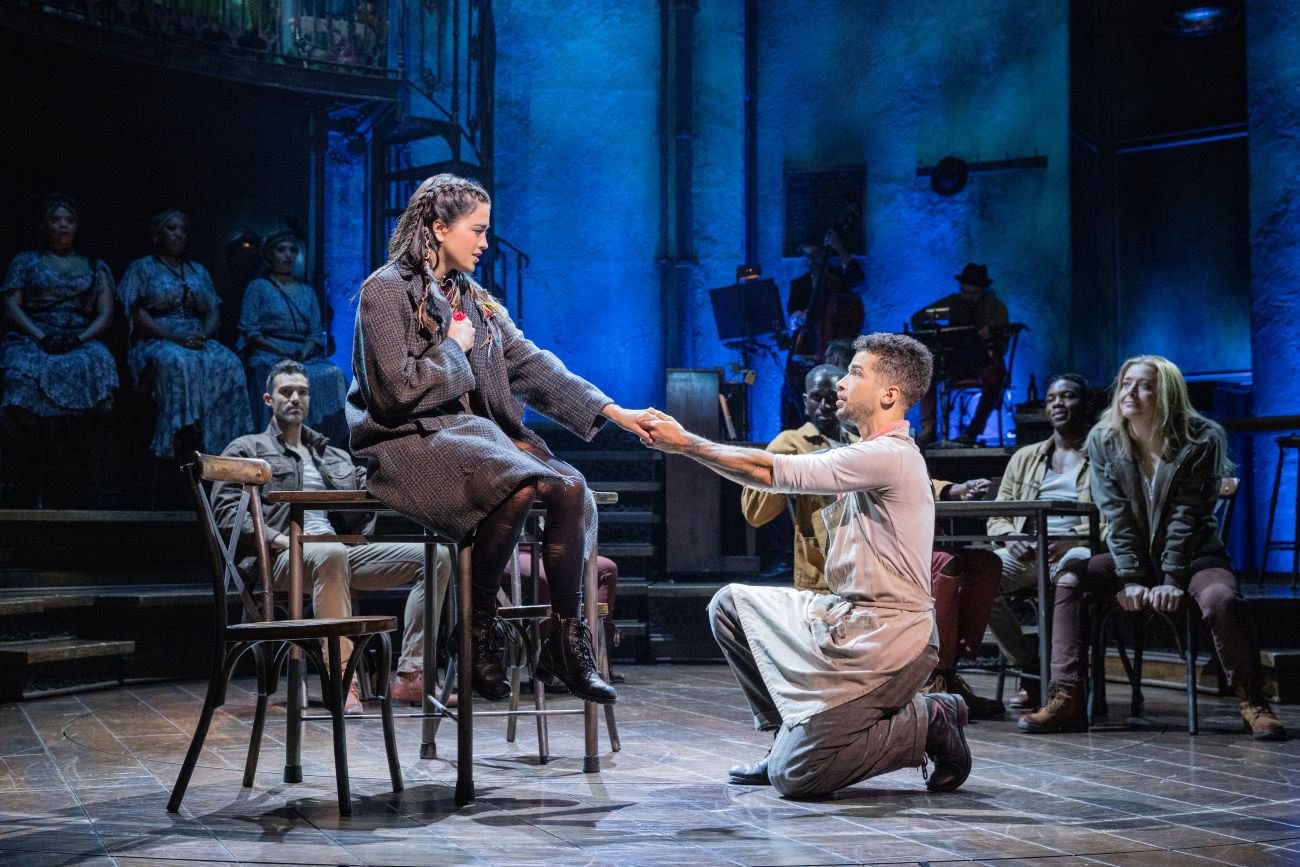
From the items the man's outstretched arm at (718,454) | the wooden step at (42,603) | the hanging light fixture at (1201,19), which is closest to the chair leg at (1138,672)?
the man's outstretched arm at (718,454)

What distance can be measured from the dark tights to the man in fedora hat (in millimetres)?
6147

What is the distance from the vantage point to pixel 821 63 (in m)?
12.0

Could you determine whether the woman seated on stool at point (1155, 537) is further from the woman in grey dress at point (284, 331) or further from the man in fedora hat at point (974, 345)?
the woman in grey dress at point (284, 331)

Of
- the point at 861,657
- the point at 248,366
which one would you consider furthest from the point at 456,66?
the point at 861,657

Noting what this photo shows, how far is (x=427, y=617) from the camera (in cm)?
391

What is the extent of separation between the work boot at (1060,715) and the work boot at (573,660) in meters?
2.14

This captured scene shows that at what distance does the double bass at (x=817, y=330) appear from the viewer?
10.3 meters

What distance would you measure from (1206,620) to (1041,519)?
67cm

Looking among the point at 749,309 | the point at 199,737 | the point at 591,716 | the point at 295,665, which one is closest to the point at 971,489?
the point at 591,716

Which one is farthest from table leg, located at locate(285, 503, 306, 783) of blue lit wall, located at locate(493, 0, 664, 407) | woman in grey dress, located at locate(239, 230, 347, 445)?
blue lit wall, located at locate(493, 0, 664, 407)

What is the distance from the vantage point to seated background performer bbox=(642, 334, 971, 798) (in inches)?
129

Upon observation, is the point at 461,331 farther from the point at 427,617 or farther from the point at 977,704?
the point at 977,704

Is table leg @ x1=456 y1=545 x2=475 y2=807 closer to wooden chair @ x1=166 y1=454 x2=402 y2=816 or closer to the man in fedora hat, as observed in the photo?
wooden chair @ x1=166 y1=454 x2=402 y2=816

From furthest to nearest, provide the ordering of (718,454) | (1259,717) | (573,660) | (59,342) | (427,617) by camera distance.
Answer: (59,342), (1259,717), (427,617), (718,454), (573,660)
